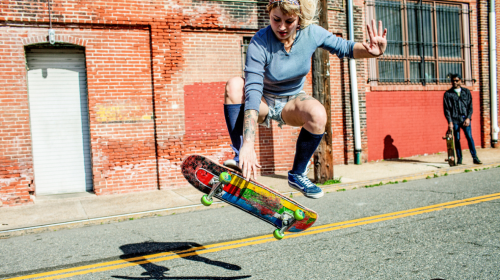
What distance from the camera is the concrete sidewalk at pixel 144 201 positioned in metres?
7.85

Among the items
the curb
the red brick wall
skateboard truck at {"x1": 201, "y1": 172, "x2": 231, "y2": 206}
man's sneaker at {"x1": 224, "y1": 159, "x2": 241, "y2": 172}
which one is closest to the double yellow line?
skateboard truck at {"x1": 201, "y1": 172, "x2": 231, "y2": 206}

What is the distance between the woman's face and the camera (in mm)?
3585

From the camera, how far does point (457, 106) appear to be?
11.6 metres

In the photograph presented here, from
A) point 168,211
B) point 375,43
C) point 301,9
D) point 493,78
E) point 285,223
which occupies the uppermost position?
point 493,78

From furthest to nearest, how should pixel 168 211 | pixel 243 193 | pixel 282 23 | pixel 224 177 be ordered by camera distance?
pixel 168 211 → pixel 243 193 → pixel 282 23 → pixel 224 177

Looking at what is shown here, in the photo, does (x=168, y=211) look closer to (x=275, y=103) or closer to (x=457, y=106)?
(x=275, y=103)

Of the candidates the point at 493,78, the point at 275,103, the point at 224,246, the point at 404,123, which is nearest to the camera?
the point at 275,103

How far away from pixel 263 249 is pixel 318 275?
1.17 meters

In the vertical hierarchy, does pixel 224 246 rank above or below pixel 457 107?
below

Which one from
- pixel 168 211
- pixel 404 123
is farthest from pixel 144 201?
pixel 404 123

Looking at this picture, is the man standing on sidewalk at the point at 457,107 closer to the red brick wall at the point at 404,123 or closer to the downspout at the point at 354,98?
the red brick wall at the point at 404,123

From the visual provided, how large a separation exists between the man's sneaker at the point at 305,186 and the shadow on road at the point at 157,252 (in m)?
1.13

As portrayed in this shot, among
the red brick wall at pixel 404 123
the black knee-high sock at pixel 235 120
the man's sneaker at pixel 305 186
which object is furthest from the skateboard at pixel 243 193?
the red brick wall at pixel 404 123

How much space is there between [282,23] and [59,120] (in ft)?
27.5
